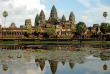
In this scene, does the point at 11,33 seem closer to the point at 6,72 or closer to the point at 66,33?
the point at 66,33

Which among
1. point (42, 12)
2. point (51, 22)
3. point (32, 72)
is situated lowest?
point (32, 72)

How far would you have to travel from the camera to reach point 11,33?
144500mm

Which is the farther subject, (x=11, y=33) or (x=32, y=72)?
(x=11, y=33)

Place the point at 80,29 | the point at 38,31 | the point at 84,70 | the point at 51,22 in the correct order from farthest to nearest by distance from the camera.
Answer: the point at 51,22 < the point at 38,31 < the point at 80,29 < the point at 84,70

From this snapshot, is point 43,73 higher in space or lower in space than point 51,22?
lower

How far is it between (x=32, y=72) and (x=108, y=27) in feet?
402

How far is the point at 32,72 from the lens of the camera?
11.9 metres

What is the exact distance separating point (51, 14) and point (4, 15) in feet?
236

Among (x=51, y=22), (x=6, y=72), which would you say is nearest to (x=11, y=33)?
(x=51, y=22)

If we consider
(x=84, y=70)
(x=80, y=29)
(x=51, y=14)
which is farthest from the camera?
(x=51, y=14)

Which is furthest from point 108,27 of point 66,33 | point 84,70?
point 84,70

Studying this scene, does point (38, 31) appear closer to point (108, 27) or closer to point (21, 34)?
point (21, 34)

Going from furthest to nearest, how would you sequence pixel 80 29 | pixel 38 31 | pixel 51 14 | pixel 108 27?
pixel 51 14 → pixel 38 31 → pixel 108 27 → pixel 80 29

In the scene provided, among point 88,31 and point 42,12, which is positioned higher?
point 42,12
